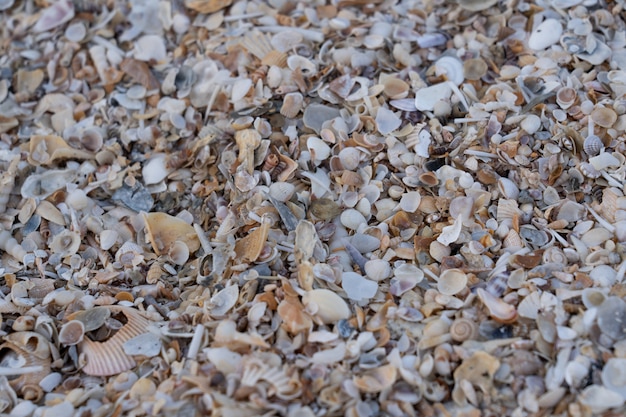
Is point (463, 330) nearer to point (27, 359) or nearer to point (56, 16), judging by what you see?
point (27, 359)

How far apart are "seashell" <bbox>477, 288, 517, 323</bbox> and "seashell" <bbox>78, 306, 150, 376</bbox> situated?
581 millimetres

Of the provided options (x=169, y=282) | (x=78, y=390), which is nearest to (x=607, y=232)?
(x=169, y=282)

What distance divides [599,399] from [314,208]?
60cm

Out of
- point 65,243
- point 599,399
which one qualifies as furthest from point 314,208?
point 599,399

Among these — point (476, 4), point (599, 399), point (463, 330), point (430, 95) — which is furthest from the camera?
point (476, 4)

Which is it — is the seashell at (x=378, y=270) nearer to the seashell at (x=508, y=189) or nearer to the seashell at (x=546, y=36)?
the seashell at (x=508, y=189)

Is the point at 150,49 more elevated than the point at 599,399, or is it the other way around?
the point at 150,49

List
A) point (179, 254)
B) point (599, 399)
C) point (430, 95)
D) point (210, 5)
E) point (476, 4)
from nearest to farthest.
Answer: point (599, 399) → point (179, 254) → point (430, 95) → point (476, 4) → point (210, 5)

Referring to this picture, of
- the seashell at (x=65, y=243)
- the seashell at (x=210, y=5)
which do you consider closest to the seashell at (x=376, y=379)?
the seashell at (x=65, y=243)

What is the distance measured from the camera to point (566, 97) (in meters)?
1.35

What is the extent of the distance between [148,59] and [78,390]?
0.87 metres

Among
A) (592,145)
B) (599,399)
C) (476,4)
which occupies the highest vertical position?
(476,4)

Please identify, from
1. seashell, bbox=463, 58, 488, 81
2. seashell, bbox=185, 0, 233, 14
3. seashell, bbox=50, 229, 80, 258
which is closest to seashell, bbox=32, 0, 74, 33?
seashell, bbox=185, 0, 233, 14

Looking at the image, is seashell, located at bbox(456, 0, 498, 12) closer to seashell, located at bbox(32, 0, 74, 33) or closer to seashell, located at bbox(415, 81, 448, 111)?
seashell, located at bbox(415, 81, 448, 111)
